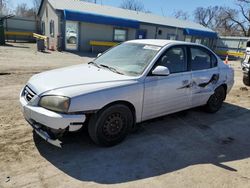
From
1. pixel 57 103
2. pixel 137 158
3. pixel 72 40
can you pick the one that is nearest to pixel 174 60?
pixel 137 158

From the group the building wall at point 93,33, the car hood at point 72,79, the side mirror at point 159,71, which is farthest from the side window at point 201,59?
the building wall at point 93,33

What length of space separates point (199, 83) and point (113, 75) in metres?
2.09

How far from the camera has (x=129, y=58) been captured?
445 centimetres

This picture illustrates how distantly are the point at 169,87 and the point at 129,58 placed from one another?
0.91 m

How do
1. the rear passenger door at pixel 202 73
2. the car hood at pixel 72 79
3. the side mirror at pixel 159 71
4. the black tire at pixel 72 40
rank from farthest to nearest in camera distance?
the black tire at pixel 72 40 < the rear passenger door at pixel 202 73 < the side mirror at pixel 159 71 < the car hood at pixel 72 79

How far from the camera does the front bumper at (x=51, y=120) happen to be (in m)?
3.24

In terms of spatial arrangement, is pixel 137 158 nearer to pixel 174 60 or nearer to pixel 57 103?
pixel 57 103

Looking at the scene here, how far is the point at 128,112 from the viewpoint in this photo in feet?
12.8

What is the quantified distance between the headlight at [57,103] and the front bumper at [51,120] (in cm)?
6

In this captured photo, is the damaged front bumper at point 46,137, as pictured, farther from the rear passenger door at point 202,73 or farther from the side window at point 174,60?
the rear passenger door at point 202,73

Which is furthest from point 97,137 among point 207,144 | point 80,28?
point 80,28

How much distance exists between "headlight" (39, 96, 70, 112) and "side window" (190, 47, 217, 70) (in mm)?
2835

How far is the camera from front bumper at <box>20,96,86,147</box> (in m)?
3.24

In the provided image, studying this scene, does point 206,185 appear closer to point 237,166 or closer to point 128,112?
point 237,166
